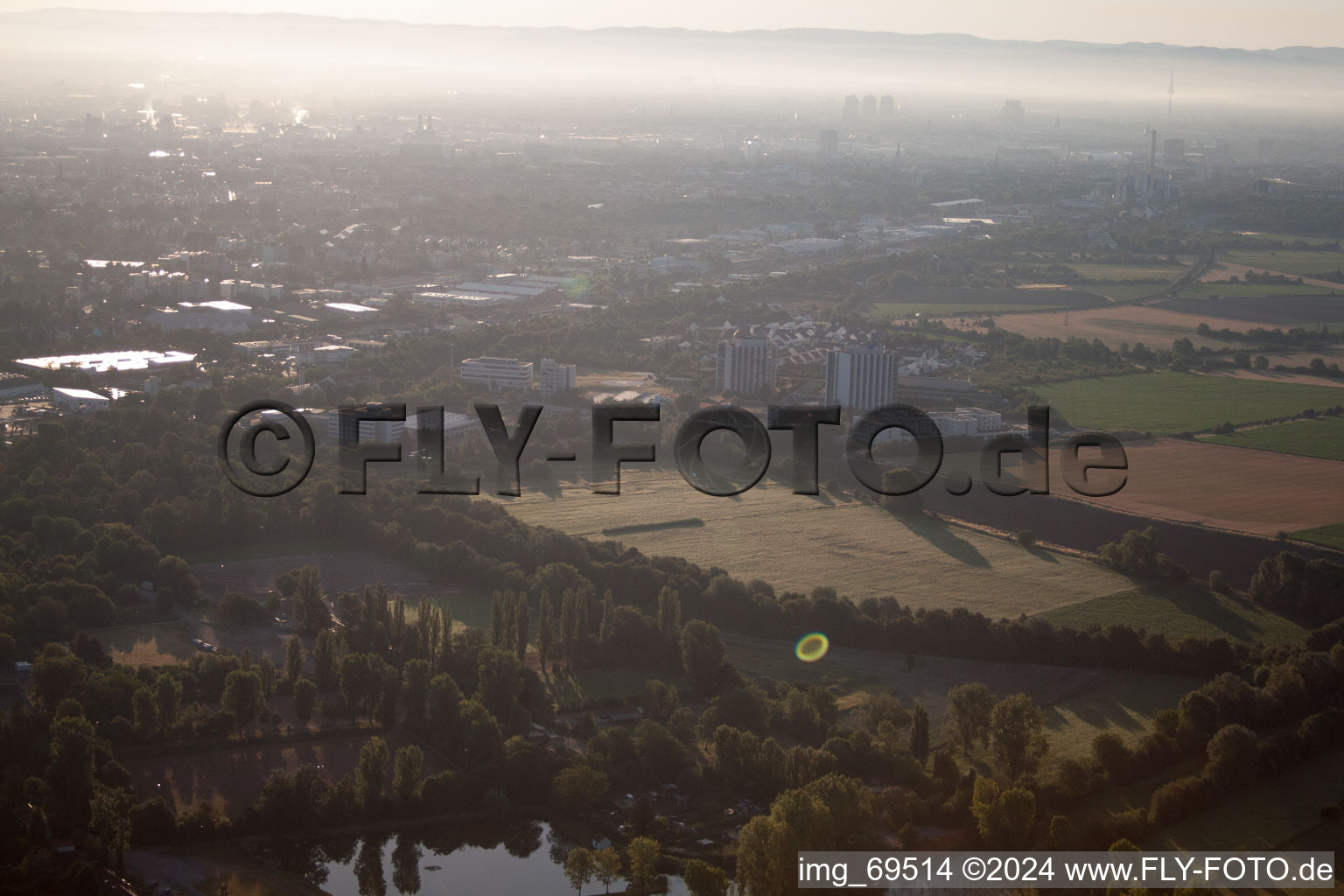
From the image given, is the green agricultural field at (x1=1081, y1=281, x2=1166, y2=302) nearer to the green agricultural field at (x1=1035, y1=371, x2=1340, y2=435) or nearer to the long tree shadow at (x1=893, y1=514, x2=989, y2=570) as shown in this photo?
the green agricultural field at (x1=1035, y1=371, x2=1340, y2=435)

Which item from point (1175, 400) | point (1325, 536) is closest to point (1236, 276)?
point (1175, 400)

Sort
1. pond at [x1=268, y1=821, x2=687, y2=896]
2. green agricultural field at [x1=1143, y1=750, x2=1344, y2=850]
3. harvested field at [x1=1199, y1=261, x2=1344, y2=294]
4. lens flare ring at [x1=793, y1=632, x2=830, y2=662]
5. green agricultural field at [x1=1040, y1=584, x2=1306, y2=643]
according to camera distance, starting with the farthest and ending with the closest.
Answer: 1. harvested field at [x1=1199, y1=261, x2=1344, y2=294]
2. green agricultural field at [x1=1040, y1=584, x2=1306, y2=643]
3. lens flare ring at [x1=793, y1=632, x2=830, y2=662]
4. green agricultural field at [x1=1143, y1=750, x2=1344, y2=850]
5. pond at [x1=268, y1=821, x2=687, y2=896]

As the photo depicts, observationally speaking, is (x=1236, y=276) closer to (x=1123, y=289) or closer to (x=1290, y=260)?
(x=1123, y=289)

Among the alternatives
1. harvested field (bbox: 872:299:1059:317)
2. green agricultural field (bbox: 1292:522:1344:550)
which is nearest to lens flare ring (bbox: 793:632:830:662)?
green agricultural field (bbox: 1292:522:1344:550)

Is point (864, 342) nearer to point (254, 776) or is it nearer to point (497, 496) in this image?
point (497, 496)

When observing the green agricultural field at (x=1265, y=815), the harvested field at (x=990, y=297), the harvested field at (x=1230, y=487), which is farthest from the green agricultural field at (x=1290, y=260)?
the green agricultural field at (x=1265, y=815)
